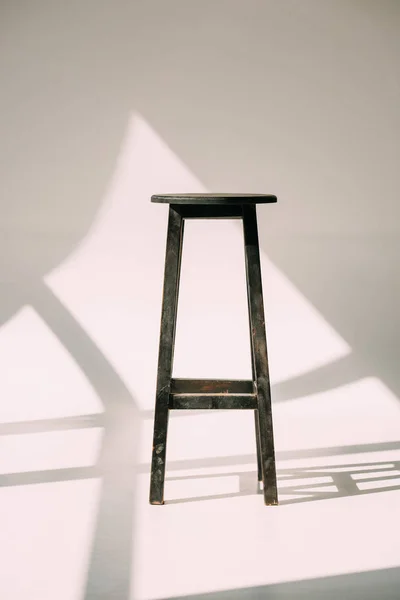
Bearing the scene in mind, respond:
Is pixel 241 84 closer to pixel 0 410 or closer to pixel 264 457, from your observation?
pixel 0 410

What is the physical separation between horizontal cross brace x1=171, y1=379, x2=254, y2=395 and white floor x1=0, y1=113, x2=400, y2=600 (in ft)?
1.08

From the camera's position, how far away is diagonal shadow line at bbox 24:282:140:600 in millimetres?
1770

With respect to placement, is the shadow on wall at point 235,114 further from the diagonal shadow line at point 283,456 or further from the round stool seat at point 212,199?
the round stool seat at point 212,199

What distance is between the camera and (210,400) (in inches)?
88.4

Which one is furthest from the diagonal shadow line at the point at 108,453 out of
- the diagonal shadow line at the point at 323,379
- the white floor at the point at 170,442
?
the diagonal shadow line at the point at 323,379

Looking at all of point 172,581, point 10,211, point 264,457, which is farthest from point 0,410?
point 172,581

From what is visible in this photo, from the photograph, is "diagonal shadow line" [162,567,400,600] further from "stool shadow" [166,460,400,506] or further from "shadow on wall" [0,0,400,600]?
"shadow on wall" [0,0,400,600]

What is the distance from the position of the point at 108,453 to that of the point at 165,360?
0.67 meters

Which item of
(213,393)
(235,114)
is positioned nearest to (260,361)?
(213,393)

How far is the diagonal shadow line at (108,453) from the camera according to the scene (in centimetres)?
→ 177

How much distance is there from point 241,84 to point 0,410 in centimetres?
220

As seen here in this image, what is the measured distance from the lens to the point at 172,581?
Result: 173cm

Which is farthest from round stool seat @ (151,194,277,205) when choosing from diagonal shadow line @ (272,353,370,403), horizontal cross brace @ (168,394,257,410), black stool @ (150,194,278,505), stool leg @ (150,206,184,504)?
diagonal shadow line @ (272,353,370,403)

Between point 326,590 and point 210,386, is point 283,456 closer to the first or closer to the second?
point 210,386
